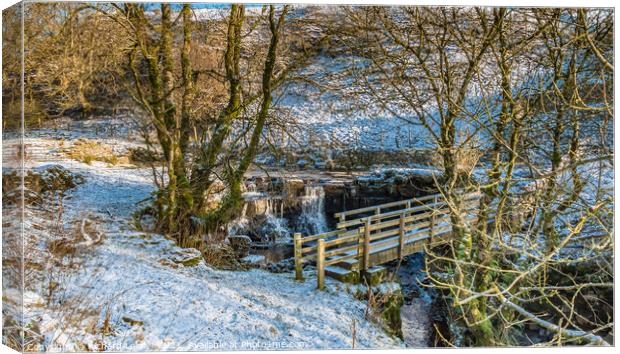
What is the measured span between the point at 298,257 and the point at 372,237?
0.72m

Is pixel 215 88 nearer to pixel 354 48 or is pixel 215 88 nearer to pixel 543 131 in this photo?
pixel 354 48

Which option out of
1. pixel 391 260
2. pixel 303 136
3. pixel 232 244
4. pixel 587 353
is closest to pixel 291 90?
pixel 303 136

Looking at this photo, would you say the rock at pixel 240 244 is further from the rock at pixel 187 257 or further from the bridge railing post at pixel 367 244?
the bridge railing post at pixel 367 244

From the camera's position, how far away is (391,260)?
15.4ft

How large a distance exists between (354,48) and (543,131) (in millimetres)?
1546

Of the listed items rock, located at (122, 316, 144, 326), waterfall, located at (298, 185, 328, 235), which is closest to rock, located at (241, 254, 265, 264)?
waterfall, located at (298, 185, 328, 235)

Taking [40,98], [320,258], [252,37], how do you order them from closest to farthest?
[40,98] → [252,37] → [320,258]

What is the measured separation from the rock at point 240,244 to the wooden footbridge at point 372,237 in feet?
1.27

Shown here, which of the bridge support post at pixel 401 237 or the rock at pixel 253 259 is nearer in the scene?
the rock at pixel 253 259

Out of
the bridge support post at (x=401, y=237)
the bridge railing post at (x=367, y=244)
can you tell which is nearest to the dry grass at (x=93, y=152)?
the bridge railing post at (x=367, y=244)

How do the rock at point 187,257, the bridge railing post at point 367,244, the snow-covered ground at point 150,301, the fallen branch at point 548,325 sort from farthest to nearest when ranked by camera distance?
the bridge railing post at point 367,244, the rock at point 187,257, the snow-covered ground at point 150,301, the fallen branch at point 548,325

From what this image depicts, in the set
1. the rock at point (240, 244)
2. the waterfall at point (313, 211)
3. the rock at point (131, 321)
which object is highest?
the waterfall at point (313, 211)

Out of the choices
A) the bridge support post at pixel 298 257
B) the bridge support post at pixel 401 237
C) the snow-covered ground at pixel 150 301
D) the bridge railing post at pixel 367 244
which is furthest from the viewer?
the bridge support post at pixel 401 237

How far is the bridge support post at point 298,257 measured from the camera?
4.24m
